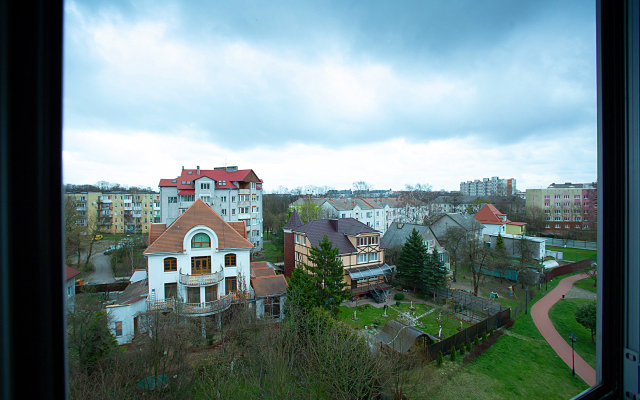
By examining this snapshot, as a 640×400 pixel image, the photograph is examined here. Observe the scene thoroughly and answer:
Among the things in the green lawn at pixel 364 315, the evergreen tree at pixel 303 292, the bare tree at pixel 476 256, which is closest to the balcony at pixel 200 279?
the evergreen tree at pixel 303 292

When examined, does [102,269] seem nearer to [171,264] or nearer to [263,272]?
[171,264]

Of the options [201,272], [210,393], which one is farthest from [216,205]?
[210,393]

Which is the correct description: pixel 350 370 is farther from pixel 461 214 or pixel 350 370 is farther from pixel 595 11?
pixel 461 214

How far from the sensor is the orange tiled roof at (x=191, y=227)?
6492mm

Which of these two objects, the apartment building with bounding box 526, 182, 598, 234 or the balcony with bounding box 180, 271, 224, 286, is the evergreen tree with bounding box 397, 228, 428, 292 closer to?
the balcony with bounding box 180, 271, 224, 286

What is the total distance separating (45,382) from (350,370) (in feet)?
12.2

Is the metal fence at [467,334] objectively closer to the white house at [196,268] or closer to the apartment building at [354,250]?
the apartment building at [354,250]

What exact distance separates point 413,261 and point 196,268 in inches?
273

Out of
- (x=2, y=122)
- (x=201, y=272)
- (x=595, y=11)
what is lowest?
(x=201, y=272)

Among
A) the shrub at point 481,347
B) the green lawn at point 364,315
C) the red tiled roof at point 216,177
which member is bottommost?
the green lawn at point 364,315

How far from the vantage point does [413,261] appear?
Result: 30.9 feet

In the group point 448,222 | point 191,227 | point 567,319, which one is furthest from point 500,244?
point 191,227

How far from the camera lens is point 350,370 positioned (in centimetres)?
349

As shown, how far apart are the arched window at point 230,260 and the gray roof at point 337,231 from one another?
3088 mm
